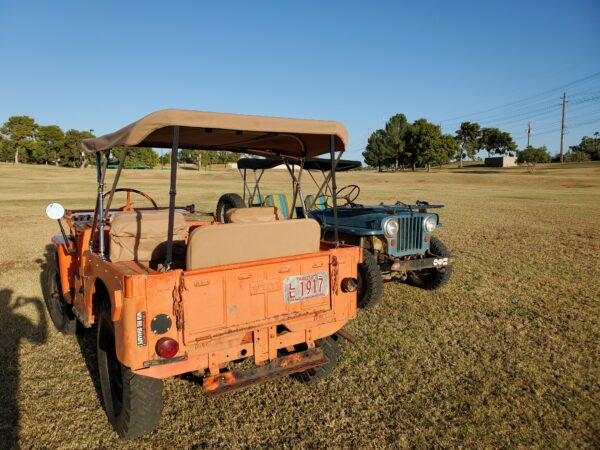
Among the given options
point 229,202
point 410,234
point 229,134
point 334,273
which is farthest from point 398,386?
point 229,202

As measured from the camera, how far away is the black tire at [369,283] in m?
5.18

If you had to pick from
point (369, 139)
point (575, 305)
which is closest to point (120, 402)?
point (575, 305)

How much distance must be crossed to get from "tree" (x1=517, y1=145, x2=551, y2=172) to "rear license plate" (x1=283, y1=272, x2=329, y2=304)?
72810mm

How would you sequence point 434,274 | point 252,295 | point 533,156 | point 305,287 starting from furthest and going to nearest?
point 533,156 → point 434,274 → point 305,287 → point 252,295

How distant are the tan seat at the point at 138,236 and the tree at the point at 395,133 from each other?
68.9 metres

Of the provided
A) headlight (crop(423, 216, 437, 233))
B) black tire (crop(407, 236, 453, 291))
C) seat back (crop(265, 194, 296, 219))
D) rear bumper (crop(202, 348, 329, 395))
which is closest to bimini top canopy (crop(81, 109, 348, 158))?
rear bumper (crop(202, 348, 329, 395))

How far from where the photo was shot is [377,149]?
71625 mm

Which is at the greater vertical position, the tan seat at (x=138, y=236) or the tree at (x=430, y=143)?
the tree at (x=430, y=143)

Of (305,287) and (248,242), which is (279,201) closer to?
(305,287)

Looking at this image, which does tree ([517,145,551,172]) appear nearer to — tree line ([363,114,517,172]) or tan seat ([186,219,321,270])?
tree line ([363,114,517,172])

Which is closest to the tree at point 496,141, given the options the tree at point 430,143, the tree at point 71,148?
the tree at point 430,143

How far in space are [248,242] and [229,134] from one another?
1.31 m

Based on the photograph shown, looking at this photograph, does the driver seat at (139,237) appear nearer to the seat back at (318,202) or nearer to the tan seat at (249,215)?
the tan seat at (249,215)

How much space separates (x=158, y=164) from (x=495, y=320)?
274 ft
